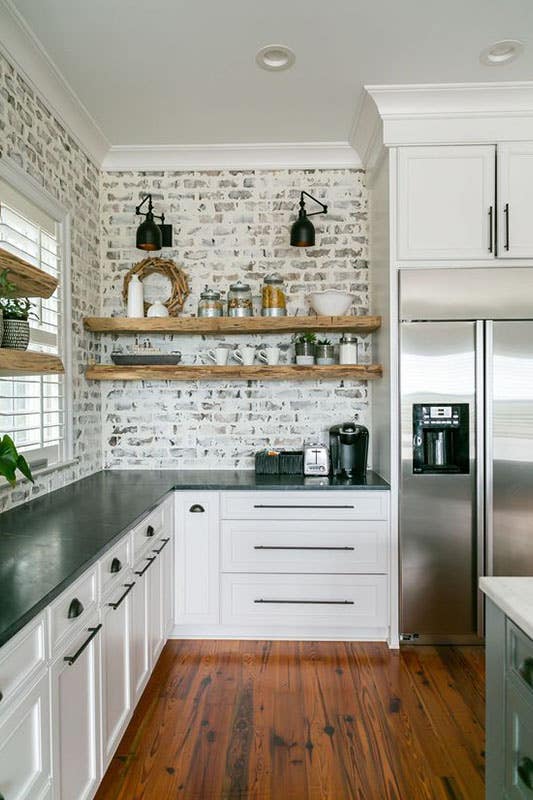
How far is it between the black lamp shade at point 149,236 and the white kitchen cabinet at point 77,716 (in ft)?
7.73

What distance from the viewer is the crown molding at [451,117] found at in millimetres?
2963

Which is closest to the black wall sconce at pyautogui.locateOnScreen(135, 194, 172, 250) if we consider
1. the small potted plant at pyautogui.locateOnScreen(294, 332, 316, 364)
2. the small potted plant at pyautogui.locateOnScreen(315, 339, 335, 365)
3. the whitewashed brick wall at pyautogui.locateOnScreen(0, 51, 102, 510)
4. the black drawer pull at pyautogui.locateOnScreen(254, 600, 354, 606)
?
the whitewashed brick wall at pyautogui.locateOnScreen(0, 51, 102, 510)

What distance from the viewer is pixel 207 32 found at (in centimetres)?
245

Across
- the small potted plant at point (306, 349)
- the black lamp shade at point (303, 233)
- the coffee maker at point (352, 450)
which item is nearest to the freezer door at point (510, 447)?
the coffee maker at point (352, 450)

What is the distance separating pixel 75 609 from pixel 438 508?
2.07m

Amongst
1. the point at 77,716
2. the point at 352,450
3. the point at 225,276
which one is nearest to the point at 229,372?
the point at 225,276

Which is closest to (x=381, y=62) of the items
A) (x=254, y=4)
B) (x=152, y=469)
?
(x=254, y=4)

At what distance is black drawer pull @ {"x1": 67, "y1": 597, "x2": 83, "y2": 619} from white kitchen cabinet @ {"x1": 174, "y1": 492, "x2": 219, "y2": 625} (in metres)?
1.45

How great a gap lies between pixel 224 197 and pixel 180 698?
9.87 feet

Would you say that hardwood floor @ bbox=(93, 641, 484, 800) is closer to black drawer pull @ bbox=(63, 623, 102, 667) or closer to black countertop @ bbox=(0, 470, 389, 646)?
black drawer pull @ bbox=(63, 623, 102, 667)

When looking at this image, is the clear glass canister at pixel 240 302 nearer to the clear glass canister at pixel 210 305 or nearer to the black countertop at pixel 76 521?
the clear glass canister at pixel 210 305

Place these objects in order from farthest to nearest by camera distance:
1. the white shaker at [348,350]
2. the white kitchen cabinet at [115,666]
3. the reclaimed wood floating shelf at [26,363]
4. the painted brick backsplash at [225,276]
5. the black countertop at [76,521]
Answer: the painted brick backsplash at [225,276] < the white shaker at [348,350] < the white kitchen cabinet at [115,666] < the reclaimed wood floating shelf at [26,363] < the black countertop at [76,521]

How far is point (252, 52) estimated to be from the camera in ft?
8.53

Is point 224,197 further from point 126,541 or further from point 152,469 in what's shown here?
point 126,541
